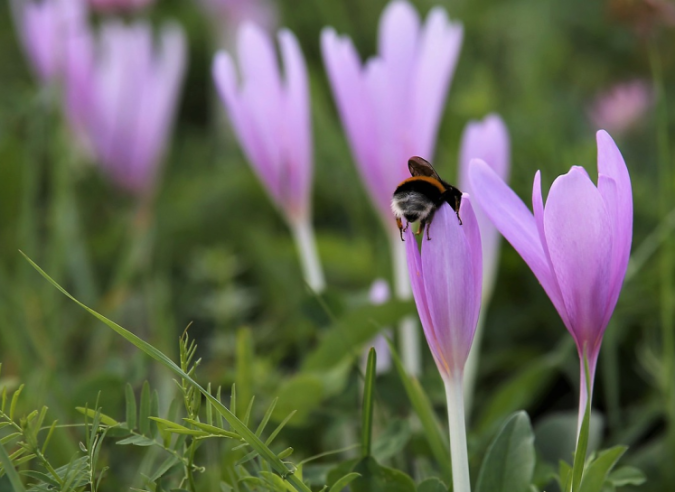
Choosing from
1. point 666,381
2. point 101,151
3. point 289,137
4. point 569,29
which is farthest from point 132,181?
point 569,29

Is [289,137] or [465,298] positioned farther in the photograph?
[289,137]

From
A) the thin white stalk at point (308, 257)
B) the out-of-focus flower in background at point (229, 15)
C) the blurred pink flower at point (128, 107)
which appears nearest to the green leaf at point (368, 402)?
the thin white stalk at point (308, 257)

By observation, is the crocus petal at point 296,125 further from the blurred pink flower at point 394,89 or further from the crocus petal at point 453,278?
the crocus petal at point 453,278

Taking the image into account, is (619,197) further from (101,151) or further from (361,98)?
(101,151)

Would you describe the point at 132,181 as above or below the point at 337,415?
above

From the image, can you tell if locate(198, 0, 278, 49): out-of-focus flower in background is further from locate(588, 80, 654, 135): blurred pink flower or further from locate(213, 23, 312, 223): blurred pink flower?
locate(213, 23, 312, 223): blurred pink flower

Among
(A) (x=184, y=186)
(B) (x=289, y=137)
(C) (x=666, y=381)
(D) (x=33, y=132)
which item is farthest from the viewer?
(A) (x=184, y=186)

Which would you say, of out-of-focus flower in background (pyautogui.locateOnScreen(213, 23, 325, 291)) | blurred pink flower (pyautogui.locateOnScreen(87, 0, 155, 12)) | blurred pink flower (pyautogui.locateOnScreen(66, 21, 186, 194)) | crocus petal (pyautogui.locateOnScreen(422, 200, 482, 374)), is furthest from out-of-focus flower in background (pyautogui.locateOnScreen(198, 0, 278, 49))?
crocus petal (pyautogui.locateOnScreen(422, 200, 482, 374))
